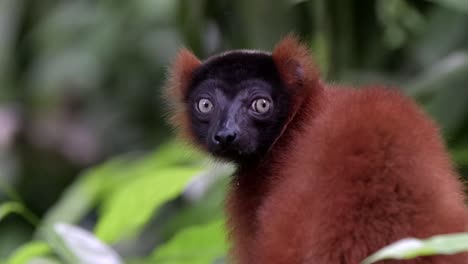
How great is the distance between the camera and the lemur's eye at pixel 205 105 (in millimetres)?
1938

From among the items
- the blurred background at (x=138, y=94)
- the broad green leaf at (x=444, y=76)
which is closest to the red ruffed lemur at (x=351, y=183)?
the blurred background at (x=138, y=94)

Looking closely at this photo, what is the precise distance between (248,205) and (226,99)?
0.20 metres

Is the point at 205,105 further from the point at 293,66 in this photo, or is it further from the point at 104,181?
the point at 104,181

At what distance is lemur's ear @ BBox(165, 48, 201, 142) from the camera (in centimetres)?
204

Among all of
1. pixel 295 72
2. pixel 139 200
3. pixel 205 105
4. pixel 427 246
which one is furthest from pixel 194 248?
pixel 427 246

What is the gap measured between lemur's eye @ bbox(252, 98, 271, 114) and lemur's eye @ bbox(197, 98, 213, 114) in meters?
0.10

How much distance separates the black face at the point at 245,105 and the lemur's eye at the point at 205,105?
19mm

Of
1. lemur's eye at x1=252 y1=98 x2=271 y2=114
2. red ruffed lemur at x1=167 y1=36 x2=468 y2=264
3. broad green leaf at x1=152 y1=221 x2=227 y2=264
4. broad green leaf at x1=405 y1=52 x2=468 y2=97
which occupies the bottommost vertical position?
red ruffed lemur at x1=167 y1=36 x2=468 y2=264

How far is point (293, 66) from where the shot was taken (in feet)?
6.14

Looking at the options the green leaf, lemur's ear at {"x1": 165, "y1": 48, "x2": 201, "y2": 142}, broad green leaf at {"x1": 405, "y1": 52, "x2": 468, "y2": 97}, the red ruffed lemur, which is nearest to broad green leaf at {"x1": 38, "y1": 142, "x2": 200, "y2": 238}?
lemur's ear at {"x1": 165, "y1": 48, "x2": 201, "y2": 142}

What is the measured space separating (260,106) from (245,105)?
1.1 inches

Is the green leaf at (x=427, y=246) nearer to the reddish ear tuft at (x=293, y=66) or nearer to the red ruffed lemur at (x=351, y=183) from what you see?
the red ruffed lemur at (x=351, y=183)

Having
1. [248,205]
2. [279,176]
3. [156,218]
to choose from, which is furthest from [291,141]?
[156,218]

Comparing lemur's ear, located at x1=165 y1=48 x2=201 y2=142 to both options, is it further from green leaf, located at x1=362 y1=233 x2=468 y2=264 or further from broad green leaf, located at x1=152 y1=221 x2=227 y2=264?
green leaf, located at x1=362 y1=233 x2=468 y2=264
